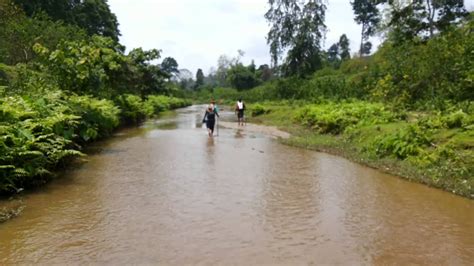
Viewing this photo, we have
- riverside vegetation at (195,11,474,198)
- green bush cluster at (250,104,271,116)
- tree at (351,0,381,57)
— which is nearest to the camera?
riverside vegetation at (195,11,474,198)

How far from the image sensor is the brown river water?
6426 millimetres

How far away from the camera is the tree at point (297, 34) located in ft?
154

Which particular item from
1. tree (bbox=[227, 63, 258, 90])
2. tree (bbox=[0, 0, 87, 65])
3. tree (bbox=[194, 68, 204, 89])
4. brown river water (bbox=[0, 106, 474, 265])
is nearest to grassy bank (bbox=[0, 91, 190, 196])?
brown river water (bbox=[0, 106, 474, 265])

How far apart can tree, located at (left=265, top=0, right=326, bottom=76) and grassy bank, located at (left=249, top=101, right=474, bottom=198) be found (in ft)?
90.2

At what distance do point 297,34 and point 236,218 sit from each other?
136 feet

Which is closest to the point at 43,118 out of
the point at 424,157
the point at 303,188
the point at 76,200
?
the point at 76,200

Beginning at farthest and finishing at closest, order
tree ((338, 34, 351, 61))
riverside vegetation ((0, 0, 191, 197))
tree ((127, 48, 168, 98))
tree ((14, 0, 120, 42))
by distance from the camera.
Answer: tree ((338, 34, 351, 61)) < tree ((14, 0, 120, 42)) < tree ((127, 48, 168, 98)) < riverside vegetation ((0, 0, 191, 197))

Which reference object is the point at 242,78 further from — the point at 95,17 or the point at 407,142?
the point at 407,142

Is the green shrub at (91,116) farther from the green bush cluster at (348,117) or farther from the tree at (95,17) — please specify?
the tree at (95,17)

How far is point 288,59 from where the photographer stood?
49.3 meters

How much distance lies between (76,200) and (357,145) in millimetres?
10190

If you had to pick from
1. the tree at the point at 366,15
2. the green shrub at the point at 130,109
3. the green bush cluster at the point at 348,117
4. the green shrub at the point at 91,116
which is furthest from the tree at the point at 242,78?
the green shrub at the point at 91,116

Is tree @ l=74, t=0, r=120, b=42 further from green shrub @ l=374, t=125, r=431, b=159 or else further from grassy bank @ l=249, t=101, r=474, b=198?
green shrub @ l=374, t=125, r=431, b=159

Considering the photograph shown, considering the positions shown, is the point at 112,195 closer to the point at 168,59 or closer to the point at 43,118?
the point at 43,118
